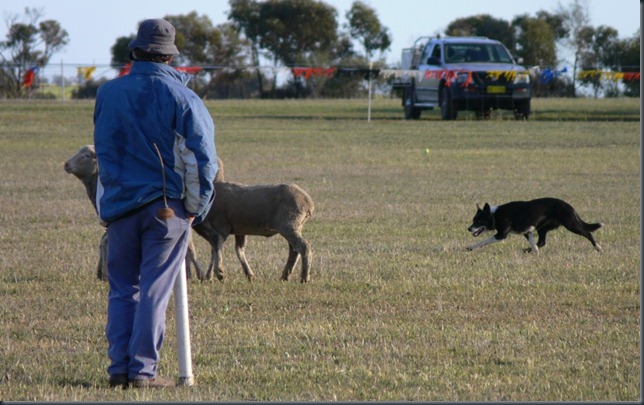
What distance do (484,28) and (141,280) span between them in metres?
78.6

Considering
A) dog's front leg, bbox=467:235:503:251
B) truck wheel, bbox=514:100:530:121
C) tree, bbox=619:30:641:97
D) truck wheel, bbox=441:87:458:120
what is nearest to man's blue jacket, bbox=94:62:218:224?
dog's front leg, bbox=467:235:503:251

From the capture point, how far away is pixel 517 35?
76.4 m

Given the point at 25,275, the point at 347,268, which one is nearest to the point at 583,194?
the point at 347,268

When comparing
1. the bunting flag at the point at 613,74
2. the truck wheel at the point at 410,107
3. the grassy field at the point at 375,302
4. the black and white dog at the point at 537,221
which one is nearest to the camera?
the grassy field at the point at 375,302

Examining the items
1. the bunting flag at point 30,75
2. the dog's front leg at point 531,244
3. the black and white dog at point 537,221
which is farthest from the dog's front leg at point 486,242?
the bunting flag at point 30,75

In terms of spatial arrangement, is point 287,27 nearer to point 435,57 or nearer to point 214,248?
point 435,57

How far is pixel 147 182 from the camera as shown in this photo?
6.31m

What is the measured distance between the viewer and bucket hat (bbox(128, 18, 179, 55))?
251 inches

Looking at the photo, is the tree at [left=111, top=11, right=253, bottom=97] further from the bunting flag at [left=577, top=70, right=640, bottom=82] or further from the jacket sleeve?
the jacket sleeve

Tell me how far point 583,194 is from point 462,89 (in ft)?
56.1

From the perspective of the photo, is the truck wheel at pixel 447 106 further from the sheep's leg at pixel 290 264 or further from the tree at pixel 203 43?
the tree at pixel 203 43

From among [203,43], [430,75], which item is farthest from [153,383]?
[203,43]

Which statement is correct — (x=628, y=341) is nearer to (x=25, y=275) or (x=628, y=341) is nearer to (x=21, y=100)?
(x=25, y=275)

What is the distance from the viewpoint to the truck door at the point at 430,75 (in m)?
35.2
